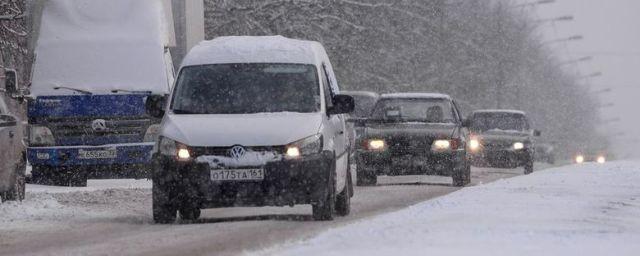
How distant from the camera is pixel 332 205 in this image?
47.9ft

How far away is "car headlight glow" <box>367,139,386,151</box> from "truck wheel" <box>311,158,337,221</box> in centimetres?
955

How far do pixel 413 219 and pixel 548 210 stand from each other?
5.36 feet

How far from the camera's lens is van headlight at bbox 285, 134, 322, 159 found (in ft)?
46.6

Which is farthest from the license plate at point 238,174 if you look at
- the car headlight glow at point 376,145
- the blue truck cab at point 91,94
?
the car headlight glow at point 376,145

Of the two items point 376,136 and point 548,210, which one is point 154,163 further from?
point 376,136

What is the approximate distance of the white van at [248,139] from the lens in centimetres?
1418

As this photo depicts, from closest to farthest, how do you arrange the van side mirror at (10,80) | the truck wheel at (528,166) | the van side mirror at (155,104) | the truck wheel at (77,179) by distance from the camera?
the van side mirror at (155,104)
the van side mirror at (10,80)
the truck wheel at (77,179)
the truck wheel at (528,166)

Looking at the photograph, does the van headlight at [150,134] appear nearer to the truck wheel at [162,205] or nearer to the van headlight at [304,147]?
the truck wheel at [162,205]

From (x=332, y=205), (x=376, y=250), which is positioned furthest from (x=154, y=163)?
(x=376, y=250)

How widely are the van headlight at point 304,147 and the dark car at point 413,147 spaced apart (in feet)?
31.7

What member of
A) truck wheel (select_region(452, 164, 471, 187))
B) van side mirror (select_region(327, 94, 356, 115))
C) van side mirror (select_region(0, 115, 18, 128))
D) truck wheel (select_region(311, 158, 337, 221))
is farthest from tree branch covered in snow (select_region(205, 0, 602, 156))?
truck wheel (select_region(311, 158, 337, 221))

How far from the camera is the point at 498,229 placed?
11.2 m

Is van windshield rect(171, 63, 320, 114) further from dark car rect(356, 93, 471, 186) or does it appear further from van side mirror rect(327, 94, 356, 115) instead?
dark car rect(356, 93, 471, 186)

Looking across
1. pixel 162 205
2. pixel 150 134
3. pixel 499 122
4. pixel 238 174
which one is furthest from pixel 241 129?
pixel 499 122
